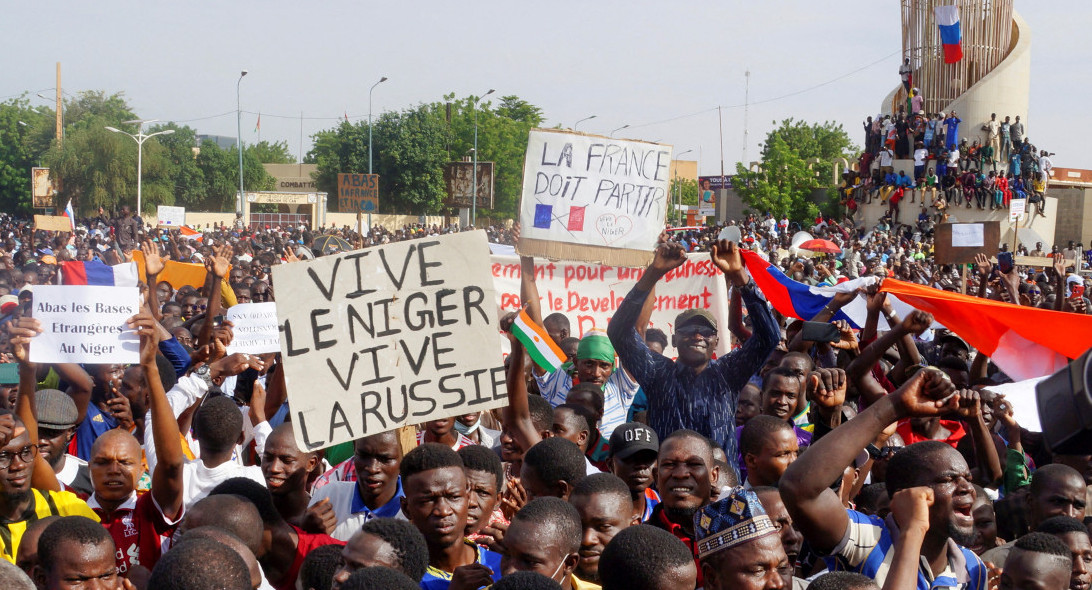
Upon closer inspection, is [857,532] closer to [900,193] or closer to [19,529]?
[19,529]

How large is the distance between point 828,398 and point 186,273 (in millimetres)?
10476

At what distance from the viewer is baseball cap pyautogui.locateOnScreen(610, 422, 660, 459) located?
4.64 metres

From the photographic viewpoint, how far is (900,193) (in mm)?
37500

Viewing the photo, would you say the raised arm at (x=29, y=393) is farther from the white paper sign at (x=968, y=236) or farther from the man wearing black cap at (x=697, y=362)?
the white paper sign at (x=968, y=236)

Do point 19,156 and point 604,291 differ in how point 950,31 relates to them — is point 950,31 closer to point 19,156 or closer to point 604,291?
point 604,291

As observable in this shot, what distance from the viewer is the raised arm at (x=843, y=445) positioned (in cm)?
327

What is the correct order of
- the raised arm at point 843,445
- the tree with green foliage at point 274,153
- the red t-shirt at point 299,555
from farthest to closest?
the tree with green foliage at point 274,153 < the red t-shirt at point 299,555 < the raised arm at point 843,445

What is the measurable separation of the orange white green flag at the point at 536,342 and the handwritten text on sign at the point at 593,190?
163cm

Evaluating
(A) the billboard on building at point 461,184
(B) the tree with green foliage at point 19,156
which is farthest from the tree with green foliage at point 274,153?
(A) the billboard on building at point 461,184

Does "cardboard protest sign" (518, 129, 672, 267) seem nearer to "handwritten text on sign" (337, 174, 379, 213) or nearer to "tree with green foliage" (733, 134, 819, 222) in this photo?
"handwritten text on sign" (337, 174, 379, 213)

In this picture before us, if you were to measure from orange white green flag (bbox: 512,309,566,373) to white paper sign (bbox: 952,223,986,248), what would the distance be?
272 inches

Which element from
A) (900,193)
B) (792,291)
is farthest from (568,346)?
(900,193)

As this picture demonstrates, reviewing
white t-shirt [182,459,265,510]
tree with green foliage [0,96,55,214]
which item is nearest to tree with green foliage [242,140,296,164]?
tree with green foliage [0,96,55,214]

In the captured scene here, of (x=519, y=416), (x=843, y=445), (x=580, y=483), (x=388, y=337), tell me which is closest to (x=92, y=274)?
(x=519, y=416)
